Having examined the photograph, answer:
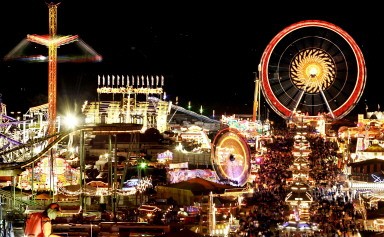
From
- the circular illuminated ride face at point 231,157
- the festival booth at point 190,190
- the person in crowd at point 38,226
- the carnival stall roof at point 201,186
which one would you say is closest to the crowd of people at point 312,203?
the circular illuminated ride face at point 231,157

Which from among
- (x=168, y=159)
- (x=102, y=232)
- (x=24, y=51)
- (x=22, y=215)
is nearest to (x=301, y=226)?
(x=102, y=232)

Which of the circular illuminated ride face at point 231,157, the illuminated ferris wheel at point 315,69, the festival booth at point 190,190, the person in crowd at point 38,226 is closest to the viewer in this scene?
the person in crowd at point 38,226

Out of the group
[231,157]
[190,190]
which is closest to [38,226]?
[190,190]

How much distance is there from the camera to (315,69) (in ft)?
116

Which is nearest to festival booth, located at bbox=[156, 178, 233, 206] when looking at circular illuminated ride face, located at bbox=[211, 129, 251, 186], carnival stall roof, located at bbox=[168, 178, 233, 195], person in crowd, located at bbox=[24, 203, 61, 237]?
carnival stall roof, located at bbox=[168, 178, 233, 195]

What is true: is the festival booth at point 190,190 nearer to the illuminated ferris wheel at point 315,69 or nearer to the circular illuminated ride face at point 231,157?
the circular illuminated ride face at point 231,157

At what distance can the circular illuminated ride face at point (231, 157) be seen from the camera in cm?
2500

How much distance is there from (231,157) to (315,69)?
38.1 feet

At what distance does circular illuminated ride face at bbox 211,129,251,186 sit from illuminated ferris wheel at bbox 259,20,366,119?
34.0 ft

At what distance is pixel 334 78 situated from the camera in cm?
3584

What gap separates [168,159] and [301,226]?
20.5 meters

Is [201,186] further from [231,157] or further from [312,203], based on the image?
[312,203]

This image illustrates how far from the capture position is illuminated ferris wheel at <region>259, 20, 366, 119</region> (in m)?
35.2

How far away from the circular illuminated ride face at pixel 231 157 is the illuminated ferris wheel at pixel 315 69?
10.4 meters
